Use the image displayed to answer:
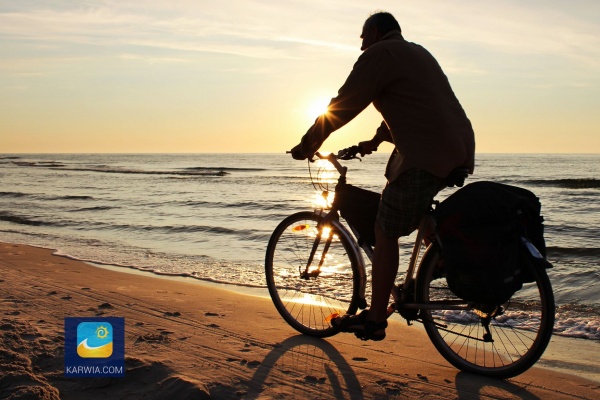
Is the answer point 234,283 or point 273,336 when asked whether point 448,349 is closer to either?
point 273,336

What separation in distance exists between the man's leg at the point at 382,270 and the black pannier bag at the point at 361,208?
19 centimetres

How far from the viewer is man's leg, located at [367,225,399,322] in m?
3.42

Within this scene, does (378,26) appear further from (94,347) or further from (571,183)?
(571,183)

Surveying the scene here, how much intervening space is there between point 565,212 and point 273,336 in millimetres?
14367

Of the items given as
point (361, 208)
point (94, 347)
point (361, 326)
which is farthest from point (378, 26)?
point (94, 347)

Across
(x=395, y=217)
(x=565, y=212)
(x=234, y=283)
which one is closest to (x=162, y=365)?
(x=395, y=217)

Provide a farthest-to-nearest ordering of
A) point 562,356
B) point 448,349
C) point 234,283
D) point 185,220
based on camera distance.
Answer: point 185,220, point 234,283, point 562,356, point 448,349

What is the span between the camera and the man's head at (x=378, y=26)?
10.9 feet

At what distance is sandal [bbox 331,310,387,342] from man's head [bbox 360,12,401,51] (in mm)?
1620

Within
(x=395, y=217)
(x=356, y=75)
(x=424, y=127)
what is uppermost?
(x=356, y=75)

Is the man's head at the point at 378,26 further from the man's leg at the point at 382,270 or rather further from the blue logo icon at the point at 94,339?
the blue logo icon at the point at 94,339

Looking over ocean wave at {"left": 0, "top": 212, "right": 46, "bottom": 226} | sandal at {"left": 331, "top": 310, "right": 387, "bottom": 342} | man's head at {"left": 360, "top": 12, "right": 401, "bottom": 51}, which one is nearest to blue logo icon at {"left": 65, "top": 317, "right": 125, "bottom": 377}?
sandal at {"left": 331, "top": 310, "right": 387, "bottom": 342}

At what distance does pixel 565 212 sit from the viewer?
16359 mm

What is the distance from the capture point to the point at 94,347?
335 cm
